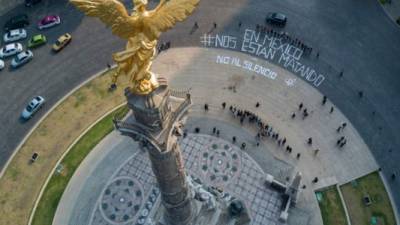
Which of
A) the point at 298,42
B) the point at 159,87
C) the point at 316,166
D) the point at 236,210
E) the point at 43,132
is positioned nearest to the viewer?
the point at 159,87

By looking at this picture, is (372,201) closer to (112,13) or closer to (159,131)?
(159,131)

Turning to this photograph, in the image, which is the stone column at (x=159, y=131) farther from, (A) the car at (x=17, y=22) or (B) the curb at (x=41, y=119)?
(A) the car at (x=17, y=22)

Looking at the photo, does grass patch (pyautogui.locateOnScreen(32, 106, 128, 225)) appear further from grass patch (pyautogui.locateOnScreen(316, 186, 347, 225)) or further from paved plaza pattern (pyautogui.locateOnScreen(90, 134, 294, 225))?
grass patch (pyautogui.locateOnScreen(316, 186, 347, 225))

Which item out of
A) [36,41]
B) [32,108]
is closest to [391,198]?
[32,108]

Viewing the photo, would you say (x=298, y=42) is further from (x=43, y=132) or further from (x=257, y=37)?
(x=43, y=132)

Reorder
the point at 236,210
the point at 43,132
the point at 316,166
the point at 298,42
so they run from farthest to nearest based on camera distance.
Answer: the point at 298,42
the point at 43,132
the point at 316,166
the point at 236,210

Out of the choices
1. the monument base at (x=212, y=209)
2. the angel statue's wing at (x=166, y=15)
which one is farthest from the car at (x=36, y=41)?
the angel statue's wing at (x=166, y=15)

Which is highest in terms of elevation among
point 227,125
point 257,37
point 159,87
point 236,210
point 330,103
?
point 257,37

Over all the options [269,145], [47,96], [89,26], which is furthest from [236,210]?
[89,26]
